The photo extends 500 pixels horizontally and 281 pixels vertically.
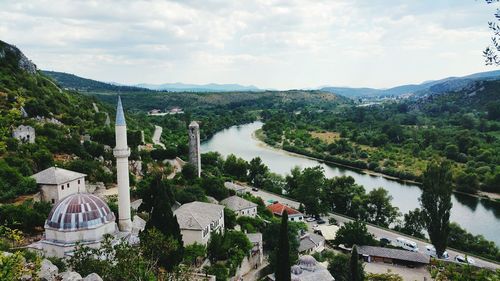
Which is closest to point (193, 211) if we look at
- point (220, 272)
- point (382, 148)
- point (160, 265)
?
point (220, 272)

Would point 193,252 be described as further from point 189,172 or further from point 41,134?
point 41,134

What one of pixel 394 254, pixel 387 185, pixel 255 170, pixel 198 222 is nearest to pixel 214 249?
pixel 198 222

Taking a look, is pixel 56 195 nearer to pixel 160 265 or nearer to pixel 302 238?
pixel 160 265

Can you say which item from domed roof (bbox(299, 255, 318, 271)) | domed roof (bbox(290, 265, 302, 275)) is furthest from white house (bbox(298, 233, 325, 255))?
domed roof (bbox(290, 265, 302, 275))

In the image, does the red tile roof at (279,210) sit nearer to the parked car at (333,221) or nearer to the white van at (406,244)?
the parked car at (333,221)

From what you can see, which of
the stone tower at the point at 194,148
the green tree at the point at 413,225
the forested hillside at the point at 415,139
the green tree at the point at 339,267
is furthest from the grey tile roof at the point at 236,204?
the forested hillside at the point at 415,139

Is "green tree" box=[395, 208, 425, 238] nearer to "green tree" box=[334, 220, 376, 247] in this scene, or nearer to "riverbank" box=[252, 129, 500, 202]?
"green tree" box=[334, 220, 376, 247]
